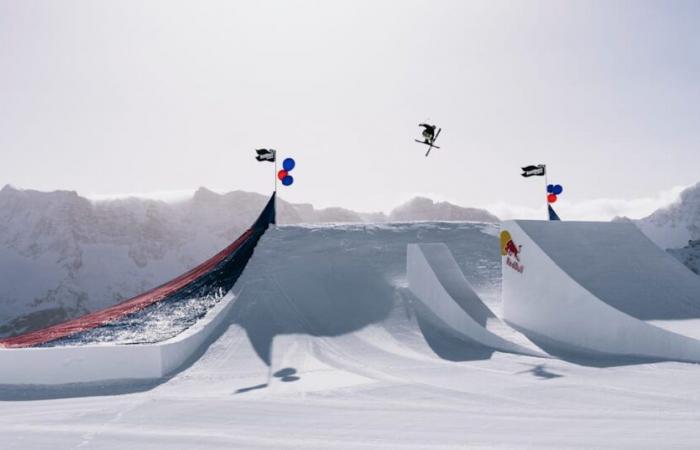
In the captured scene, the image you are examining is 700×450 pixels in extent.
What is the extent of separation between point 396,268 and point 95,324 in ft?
32.8

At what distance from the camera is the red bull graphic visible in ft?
47.4

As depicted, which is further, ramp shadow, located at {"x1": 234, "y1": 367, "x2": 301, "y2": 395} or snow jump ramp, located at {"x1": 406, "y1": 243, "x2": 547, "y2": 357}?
snow jump ramp, located at {"x1": 406, "y1": 243, "x2": 547, "y2": 357}

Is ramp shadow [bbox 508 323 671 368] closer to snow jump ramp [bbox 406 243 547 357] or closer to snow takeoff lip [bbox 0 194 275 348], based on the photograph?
snow jump ramp [bbox 406 243 547 357]

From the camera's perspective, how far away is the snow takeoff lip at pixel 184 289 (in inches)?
579

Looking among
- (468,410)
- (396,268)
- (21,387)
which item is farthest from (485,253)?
(21,387)

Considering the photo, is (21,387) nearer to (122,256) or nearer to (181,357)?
(181,357)

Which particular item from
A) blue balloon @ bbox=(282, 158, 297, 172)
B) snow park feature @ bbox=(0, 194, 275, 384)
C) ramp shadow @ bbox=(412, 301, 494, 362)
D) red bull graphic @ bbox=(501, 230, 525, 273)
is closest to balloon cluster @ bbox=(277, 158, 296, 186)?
blue balloon @ bbox=(282, 158, 297, 172)

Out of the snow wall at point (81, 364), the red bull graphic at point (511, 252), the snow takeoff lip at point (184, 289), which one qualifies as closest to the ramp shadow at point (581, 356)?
the red bull graphic at point (511, 252)

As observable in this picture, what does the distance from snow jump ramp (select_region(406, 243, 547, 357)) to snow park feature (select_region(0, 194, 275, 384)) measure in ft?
19.5

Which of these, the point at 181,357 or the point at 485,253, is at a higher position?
the point at 485,253

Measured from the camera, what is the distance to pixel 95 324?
15328mm

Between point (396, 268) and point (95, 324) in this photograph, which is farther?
point (396, 268)

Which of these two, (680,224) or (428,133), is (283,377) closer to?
(428,133)

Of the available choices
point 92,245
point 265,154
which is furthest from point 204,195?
point 265,154
